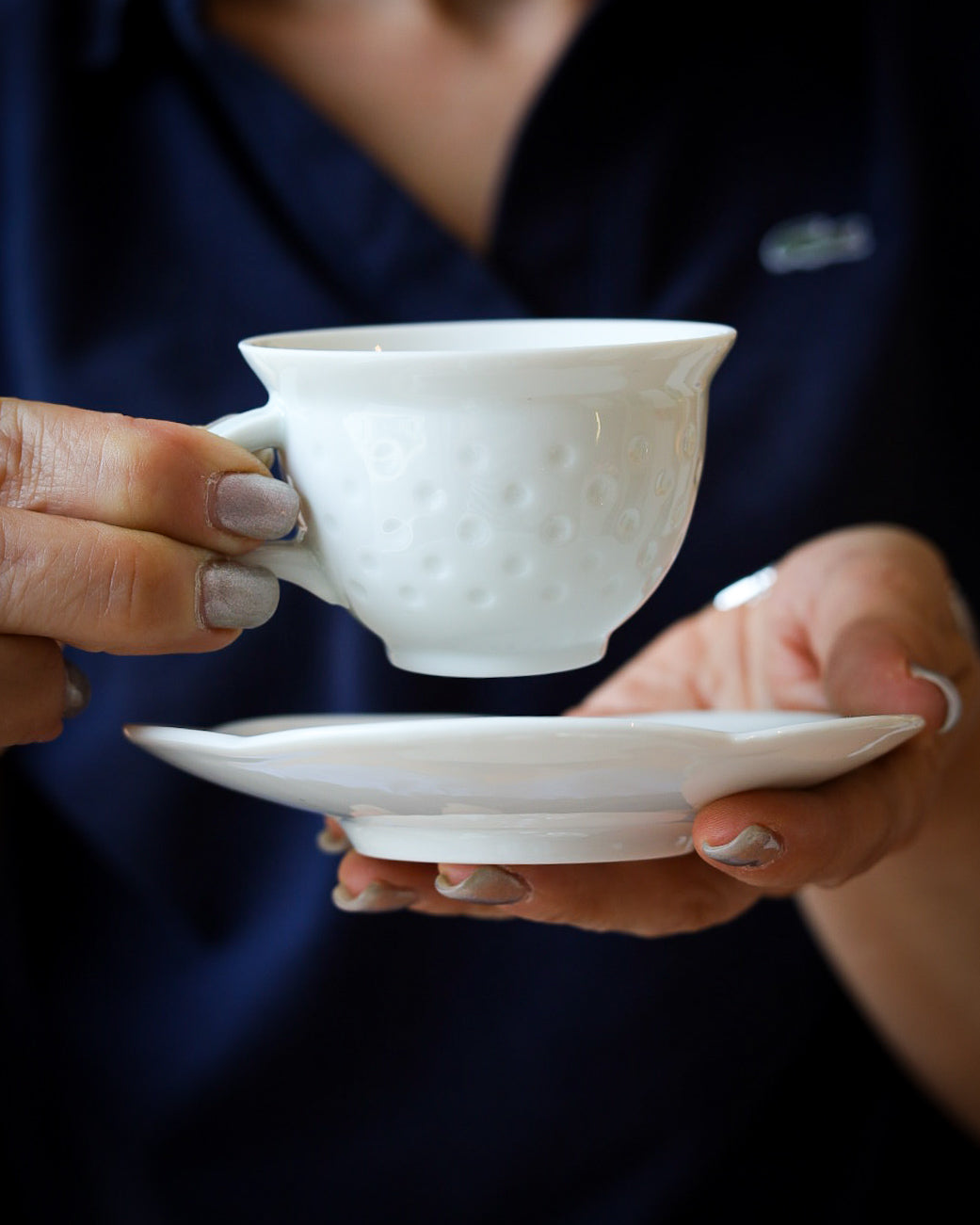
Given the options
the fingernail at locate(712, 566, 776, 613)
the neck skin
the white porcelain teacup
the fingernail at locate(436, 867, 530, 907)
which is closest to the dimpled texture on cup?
the white porcelain teacup

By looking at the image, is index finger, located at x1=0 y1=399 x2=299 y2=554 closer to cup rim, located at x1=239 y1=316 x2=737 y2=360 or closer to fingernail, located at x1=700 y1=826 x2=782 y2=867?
cup rim, located at x1=239 y1=316 x2=737 y2=360

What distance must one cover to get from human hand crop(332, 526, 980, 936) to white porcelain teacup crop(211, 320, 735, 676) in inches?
4.6

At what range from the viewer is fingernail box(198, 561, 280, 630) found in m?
0.53

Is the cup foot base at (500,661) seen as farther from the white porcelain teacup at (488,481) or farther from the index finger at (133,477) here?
the index finger at (133,477)

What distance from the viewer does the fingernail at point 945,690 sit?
2.10ft

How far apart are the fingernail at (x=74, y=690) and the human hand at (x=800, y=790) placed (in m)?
0.16

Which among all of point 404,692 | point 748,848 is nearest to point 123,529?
point 748,848

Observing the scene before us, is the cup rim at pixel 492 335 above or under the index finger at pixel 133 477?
above

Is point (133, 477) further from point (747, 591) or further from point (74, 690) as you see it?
point (747, 591)

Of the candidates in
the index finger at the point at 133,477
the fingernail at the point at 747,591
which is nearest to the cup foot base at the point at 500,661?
the index finger at the point at 133,477

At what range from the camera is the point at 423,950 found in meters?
1.11

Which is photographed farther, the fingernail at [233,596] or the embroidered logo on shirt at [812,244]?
the embroidered logo on shirt at [812,244]

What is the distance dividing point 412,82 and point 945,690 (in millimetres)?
813

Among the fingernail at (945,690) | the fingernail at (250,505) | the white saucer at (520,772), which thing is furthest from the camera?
the fingernail at (945,690)
